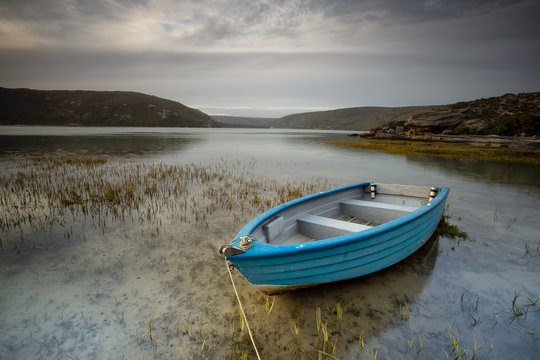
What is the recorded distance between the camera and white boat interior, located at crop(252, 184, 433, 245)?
486cm

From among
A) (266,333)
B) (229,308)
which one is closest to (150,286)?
(229,308)

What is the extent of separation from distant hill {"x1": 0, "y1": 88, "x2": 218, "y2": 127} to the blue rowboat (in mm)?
181100

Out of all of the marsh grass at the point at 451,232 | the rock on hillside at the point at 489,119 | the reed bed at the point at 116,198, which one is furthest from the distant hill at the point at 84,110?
the marsh grass at the point at 451,232

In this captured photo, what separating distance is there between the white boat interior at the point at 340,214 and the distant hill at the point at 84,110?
594 feet

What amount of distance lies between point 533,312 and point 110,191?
459 inches

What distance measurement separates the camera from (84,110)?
529 feet

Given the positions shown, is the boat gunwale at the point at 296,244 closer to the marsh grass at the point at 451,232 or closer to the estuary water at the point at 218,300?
the estuary water at the point at 218,300

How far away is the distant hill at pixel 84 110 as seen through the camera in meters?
145

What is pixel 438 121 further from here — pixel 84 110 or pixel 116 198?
pixel 84 110

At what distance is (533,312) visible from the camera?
151 inches

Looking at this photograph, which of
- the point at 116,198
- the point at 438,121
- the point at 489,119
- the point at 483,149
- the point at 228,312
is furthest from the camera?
the point at 438,121

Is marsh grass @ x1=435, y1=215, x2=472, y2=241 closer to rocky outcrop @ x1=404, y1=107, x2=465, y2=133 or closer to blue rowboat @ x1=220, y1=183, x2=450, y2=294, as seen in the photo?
blue rowboat @ x1=220, y1=183, x2=450, y2=294

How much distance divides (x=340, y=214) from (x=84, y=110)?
202091 mm

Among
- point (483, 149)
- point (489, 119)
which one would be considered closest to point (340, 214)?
point (483, 149)
